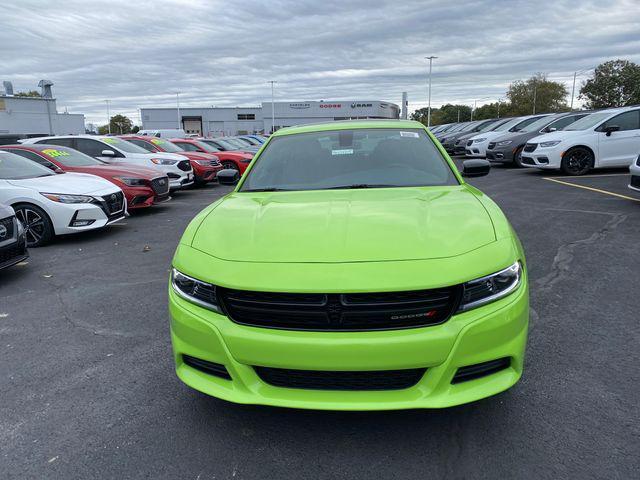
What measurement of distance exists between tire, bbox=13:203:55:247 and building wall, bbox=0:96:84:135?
47849 millimetres

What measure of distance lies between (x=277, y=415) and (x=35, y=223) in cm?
593

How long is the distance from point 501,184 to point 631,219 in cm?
477

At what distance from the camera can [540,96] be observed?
8662 centimetres

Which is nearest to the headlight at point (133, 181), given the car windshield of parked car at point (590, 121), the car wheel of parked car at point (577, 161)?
the car wheel of parked car at point (577, 161)

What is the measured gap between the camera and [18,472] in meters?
2.26

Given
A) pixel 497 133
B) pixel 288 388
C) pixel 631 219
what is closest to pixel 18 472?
pixel 288 388

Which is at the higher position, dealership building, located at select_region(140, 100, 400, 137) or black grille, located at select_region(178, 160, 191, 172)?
dealership building, located at select_region(140, 100, 400, 137)

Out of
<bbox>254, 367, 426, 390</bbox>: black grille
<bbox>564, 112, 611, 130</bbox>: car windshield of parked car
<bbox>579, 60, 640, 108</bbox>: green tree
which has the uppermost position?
<bbox>579, 60, 640, 108</bbox>: green tree

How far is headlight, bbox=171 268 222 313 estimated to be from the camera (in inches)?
91.5

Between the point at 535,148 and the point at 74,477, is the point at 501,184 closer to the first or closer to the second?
the point at 535,148

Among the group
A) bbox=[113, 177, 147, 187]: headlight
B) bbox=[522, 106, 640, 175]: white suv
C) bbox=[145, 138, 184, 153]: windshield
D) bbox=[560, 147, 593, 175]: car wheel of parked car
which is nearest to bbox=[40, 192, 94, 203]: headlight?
bbox=[113, 177, 147, 187]: headlight

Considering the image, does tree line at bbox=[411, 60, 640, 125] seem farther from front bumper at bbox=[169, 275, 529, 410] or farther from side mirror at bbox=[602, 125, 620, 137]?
front bumper at bbox=[169, 275, 529, 410]

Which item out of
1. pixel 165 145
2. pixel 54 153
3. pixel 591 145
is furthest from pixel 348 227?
pixel 165 145

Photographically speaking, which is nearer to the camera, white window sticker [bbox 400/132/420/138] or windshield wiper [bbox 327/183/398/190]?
windshield wiper [bbox 327/183/398/190]
